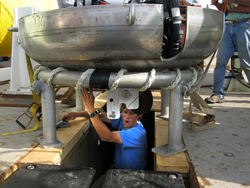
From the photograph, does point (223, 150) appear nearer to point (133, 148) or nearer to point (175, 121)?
point (175, 121)

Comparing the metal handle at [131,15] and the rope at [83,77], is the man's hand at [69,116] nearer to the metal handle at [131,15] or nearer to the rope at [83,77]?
the rope at [83,77]

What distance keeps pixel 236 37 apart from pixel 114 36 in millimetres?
1695

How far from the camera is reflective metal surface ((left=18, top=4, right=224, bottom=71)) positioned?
74 centimetres

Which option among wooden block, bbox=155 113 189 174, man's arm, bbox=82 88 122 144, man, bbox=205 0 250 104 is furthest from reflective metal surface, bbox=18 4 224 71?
man, bbox=205 0 250 104

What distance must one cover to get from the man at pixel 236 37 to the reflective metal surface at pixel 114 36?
4.15 feet

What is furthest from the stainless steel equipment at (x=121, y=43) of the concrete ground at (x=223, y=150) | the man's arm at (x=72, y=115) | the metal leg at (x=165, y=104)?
the metal leg at (x=165, y=104)

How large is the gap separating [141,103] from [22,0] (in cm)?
194

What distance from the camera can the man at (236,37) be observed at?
1.93 metres

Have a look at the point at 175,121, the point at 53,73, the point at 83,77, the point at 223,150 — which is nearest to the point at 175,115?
the point at 175,121

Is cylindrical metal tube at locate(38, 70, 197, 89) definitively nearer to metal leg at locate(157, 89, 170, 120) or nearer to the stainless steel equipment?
the stainless steel equipment

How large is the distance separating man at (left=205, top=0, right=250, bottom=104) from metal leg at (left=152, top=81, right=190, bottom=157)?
1102 mm

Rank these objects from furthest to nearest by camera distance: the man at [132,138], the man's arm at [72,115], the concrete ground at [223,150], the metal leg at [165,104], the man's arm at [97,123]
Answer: the metal leg at [165,104] → the man's arm at [72,115] → the man at [132,138] → the man's arm at [97,123] → the concrete ground at [223,150]

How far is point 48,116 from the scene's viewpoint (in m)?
1.02

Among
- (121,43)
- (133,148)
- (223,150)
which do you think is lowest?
(133,148)
